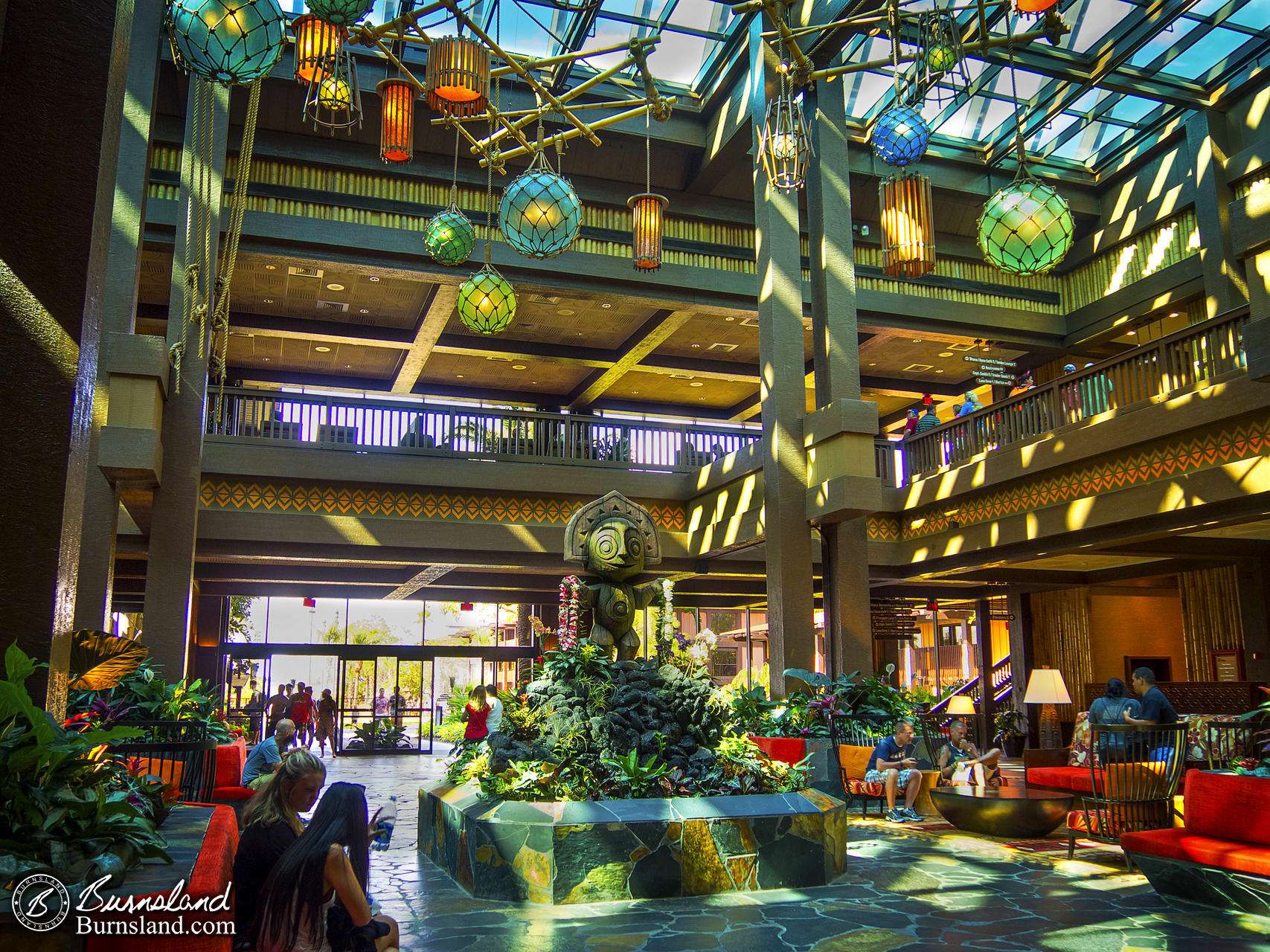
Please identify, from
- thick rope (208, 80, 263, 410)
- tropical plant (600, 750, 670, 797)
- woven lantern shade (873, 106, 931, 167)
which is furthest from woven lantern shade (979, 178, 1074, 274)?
thick rope (208, 80, 263, 410)

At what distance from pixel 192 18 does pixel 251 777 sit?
5762 millimetres

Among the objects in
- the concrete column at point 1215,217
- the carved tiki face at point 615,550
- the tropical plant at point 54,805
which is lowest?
the tropical plant at point 54,805

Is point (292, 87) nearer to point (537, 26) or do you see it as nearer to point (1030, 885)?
point (537, 26)

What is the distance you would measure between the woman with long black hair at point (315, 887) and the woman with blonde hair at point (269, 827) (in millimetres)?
182

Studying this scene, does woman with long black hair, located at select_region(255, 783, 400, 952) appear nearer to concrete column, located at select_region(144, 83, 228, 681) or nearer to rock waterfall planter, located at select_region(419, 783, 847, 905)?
rock waterfall planter, located at select_region(419, 783, 847, 905)

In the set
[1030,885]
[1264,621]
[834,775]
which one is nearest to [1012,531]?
[834,775]

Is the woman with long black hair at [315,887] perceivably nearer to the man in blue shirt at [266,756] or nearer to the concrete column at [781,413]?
the man in blue shirt at [266,756]

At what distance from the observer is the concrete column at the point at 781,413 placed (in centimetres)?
1125

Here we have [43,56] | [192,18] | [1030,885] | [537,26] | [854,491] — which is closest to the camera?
[43,56]

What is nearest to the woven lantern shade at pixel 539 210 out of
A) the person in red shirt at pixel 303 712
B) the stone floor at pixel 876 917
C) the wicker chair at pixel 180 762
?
the stone floor at pixel 876 917

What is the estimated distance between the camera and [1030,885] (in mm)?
5891

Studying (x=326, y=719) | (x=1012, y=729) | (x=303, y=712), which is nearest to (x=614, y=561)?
(x=303, y=712)

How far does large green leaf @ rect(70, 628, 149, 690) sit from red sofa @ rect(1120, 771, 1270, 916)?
537 centimetres

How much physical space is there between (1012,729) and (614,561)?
38.6 feet
